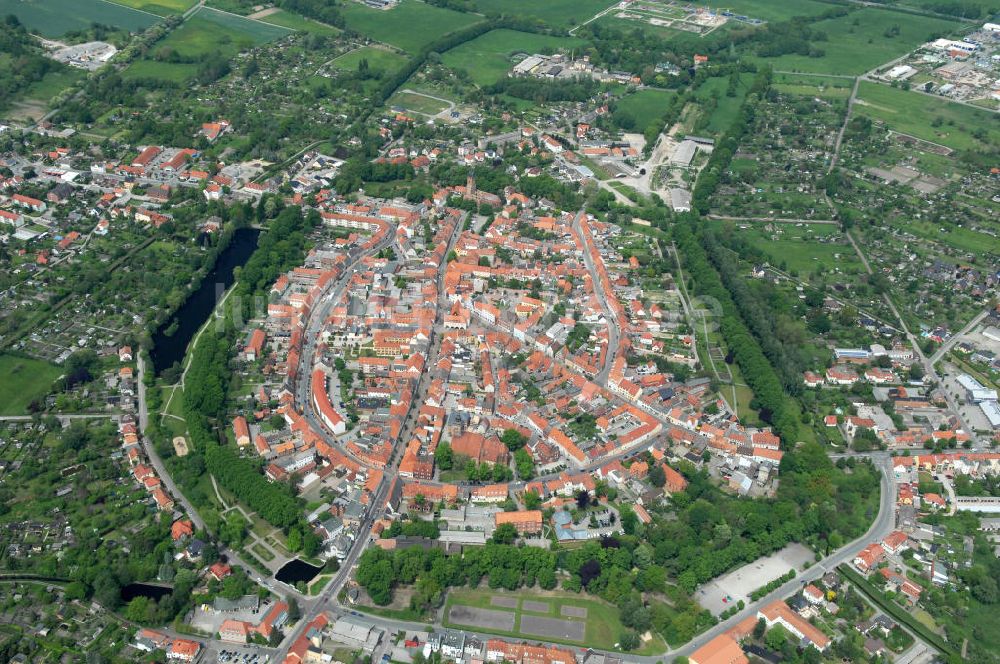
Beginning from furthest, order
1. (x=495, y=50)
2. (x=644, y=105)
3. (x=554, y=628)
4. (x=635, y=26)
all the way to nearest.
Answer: (x=635, y=26)
(x=495, y=50)
(x=644, y=105)
(x=554, y=628)

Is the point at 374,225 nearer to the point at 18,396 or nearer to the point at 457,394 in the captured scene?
the point at 457,394

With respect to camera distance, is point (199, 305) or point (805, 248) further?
point (805, 248)

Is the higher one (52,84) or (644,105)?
(644,105)

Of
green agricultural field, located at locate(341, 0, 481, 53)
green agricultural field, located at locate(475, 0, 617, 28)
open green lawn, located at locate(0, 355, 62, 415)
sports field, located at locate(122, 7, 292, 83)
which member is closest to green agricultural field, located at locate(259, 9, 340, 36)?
sports field, located at locate(122, 7, 292, 83)

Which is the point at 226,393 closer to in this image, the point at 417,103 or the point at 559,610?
the point at 559,610

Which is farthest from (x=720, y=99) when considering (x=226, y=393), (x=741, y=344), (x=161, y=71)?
(x=226, y=393)

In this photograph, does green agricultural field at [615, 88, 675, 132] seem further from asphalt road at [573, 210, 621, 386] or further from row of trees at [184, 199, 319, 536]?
row of trees at [184, 199, 319, 536]

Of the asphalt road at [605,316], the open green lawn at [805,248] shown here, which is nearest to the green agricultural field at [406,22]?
the asphalt road at [605,316]
